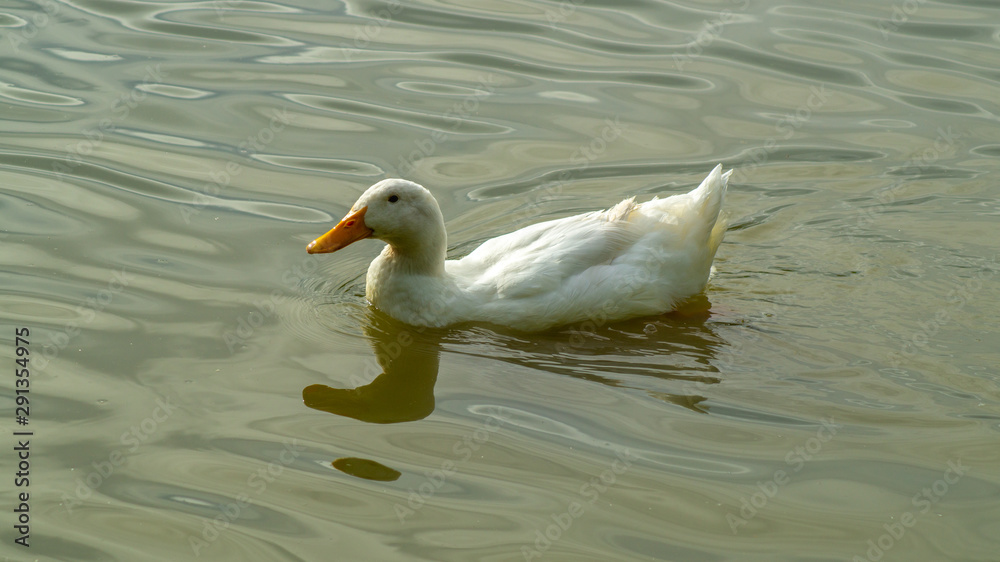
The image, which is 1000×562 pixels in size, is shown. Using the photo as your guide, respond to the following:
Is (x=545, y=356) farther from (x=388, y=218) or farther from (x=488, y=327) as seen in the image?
(x=388, y=218)

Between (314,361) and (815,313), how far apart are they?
3296 millimetres

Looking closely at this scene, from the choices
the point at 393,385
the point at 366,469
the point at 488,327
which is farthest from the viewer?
the point at 488,327

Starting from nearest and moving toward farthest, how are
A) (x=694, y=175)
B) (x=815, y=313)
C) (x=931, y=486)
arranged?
1. (x=931, y=486)
2. (x=815, y=313)
3. (x=694, y=175)

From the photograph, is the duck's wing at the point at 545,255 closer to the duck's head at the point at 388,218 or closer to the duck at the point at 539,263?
the duck at the point at 539,263

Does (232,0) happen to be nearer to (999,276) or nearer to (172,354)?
(172,354)

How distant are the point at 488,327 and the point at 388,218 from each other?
93 cm

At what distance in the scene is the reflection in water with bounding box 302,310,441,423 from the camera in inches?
213

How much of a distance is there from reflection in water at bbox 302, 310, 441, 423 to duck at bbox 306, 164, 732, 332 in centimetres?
12

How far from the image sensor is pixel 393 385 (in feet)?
18.7

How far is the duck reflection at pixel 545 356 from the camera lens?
5504 millimetres

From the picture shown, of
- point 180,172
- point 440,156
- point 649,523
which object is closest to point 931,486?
point 649,523

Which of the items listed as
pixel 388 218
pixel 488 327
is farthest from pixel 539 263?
pixel 388 218

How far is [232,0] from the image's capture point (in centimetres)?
1071

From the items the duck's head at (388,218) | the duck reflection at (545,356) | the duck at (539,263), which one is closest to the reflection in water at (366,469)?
the duck reflection at (545,356)
